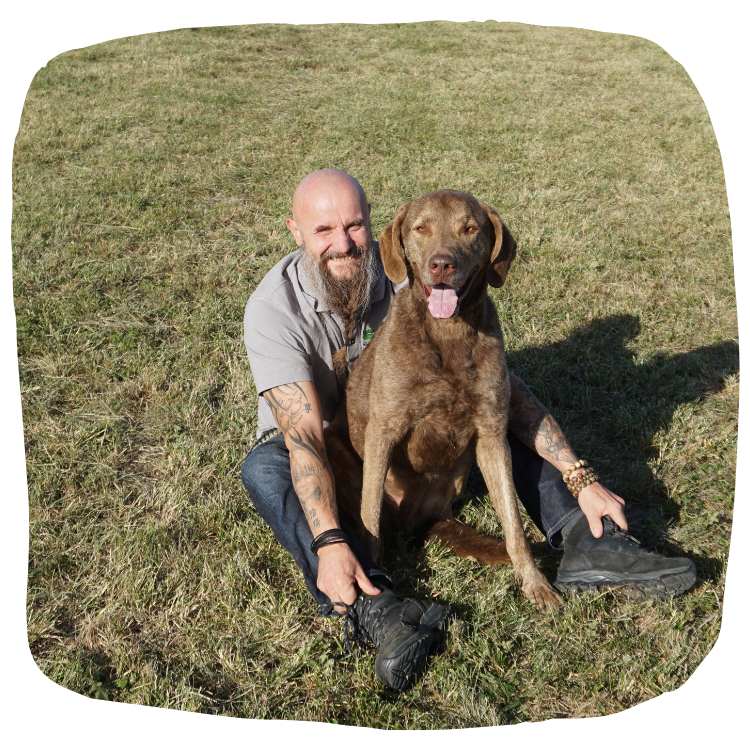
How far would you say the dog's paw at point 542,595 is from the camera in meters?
3.69

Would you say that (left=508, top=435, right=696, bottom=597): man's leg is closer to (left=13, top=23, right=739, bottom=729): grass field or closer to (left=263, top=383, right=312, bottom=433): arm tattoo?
(left=13, top=23, right=739, bottom=729): grass field

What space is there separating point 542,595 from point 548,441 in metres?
0.91

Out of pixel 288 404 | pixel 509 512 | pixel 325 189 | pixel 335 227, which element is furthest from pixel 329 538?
pixel 325 189

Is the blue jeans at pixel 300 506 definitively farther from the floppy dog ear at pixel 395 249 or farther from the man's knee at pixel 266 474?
the floppy dog ear at pixel 395 249

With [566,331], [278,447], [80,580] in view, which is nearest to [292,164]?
[566,331]

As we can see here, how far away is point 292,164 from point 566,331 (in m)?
3.03

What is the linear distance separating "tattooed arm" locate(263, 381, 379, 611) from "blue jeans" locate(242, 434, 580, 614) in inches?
3.7

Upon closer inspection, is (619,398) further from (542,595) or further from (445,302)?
(445,302)

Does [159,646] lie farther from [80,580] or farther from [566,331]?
[566,331]

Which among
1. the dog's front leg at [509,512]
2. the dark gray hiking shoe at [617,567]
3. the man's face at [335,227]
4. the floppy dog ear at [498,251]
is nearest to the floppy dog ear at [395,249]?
the floppy dog ear at [498,251]

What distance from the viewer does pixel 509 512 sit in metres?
3.85

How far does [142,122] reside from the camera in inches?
206

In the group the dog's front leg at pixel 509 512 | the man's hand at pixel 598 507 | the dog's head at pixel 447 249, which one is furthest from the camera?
the man's hand at pixel 598 507

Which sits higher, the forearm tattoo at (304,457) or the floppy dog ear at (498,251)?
the floppy dog ear at (498,251)
